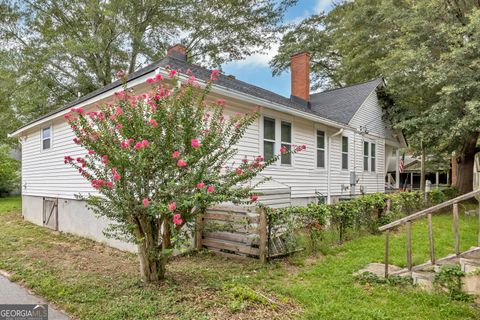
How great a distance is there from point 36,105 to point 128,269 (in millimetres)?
13863

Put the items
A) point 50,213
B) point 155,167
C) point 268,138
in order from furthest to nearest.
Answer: point 50,213 → point 268,138 → point 155,167

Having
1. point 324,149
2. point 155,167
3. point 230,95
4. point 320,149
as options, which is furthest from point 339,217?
point 155,167

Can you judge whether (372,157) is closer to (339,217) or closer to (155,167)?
(339,217)

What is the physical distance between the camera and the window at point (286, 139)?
9.65m

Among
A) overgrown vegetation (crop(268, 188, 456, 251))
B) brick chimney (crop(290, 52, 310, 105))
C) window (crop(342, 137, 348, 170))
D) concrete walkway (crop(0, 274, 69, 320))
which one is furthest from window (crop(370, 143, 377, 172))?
concrete walkway (crop(0, 274, 69, 320))

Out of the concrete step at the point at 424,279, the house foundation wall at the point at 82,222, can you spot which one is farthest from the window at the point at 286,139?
the concrete step at the point at 424,279

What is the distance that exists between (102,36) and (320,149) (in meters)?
12.6

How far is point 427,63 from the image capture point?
1176cm

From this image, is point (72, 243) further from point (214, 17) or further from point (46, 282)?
point (214, 17)

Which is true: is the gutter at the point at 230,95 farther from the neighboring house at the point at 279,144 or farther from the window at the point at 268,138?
the window at the point at 268,138

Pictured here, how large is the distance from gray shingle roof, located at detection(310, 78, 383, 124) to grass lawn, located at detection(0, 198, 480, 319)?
6.91 m

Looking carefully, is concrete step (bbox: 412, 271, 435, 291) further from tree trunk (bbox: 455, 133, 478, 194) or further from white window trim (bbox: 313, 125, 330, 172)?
tree trunk (bbox: 455, 133, 478, 194)

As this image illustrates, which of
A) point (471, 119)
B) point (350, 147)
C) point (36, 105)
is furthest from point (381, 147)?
point (36, 105)

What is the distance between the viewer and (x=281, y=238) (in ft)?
20.5
